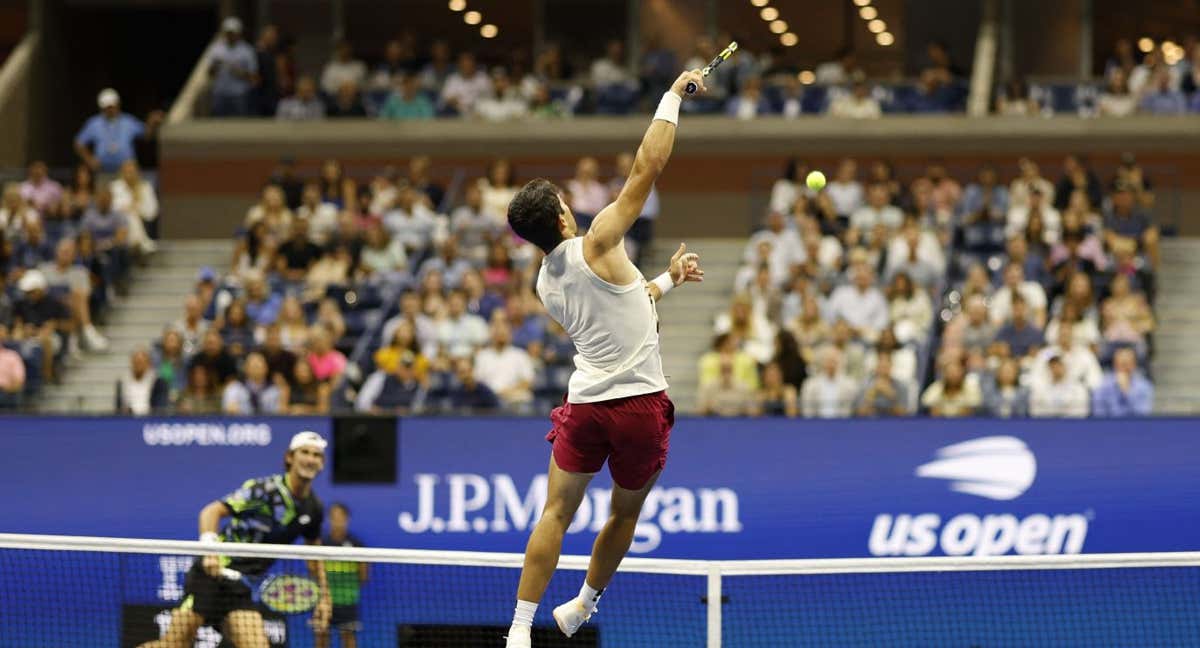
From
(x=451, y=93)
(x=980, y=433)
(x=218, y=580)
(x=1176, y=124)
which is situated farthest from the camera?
(x=451, y=93)

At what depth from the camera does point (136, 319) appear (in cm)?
2256

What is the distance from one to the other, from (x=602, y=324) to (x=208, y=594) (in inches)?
155

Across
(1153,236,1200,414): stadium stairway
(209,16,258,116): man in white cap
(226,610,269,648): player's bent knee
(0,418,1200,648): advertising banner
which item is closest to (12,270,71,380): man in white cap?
(0,418,1200,648): advertising banner

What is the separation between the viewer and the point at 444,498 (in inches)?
631

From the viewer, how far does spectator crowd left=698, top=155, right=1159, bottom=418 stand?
17.0 metres

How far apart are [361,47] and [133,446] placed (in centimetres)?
1314

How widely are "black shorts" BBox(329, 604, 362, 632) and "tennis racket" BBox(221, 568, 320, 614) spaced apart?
68 centimetres

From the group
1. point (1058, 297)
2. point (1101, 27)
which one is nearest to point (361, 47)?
point (1101, 27)

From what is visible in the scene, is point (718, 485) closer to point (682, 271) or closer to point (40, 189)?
point (682, 271)

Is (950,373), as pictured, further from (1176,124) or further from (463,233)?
(1176,124)

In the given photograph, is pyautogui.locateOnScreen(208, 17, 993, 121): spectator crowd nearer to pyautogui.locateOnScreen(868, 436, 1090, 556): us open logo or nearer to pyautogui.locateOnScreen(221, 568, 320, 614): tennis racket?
pyautogui.locateOnScreen(868, 436, 1090, 556): us open logo

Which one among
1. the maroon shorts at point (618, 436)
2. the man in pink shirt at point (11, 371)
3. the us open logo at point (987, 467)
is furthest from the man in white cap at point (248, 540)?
the man in pink shirt at point (11, 371)

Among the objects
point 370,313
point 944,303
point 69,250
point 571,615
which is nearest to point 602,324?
point 571,615

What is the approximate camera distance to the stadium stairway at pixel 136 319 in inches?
792
